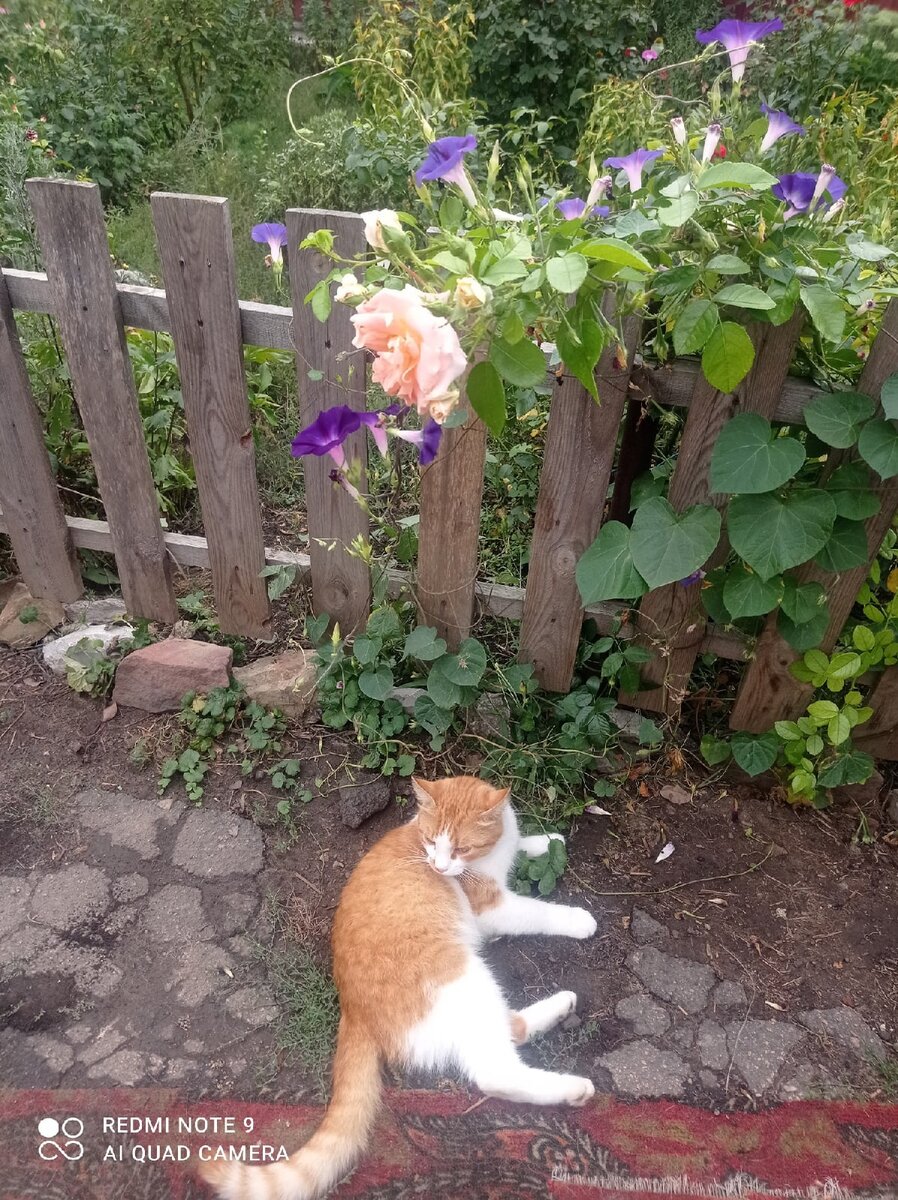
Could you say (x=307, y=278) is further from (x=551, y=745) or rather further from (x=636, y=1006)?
(x=636, y=1006)

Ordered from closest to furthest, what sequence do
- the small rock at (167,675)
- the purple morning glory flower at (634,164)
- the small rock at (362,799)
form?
the purple morning glory flower at (634,164) → the small rock at (362,799) → the small rock at (167,675)

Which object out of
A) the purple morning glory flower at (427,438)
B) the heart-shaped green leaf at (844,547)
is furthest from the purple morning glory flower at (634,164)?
the heart-shaped green leaf at (844,547)

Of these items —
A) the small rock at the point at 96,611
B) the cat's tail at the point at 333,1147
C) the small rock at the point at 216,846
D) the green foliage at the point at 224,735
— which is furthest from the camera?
the small rock at the point at 96,611

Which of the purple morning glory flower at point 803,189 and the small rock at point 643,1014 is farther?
the small rock at point 643,1014

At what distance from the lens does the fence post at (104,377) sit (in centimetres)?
210

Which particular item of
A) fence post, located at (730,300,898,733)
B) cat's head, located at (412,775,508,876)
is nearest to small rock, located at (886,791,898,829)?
fence post, located at (730,300,898,733)

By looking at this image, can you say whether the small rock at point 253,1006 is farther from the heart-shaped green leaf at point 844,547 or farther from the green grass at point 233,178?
the green grass at point 233,178

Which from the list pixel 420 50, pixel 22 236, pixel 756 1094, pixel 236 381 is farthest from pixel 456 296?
pixel 420 50

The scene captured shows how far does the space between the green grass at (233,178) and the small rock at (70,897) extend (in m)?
2.88

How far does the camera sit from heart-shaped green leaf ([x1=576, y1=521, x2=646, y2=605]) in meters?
2.07

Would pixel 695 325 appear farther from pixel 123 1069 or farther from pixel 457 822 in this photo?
pixel 123 1069

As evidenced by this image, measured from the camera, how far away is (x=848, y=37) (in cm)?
489

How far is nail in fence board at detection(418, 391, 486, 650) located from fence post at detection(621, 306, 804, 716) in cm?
54

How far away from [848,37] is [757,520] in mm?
4828
